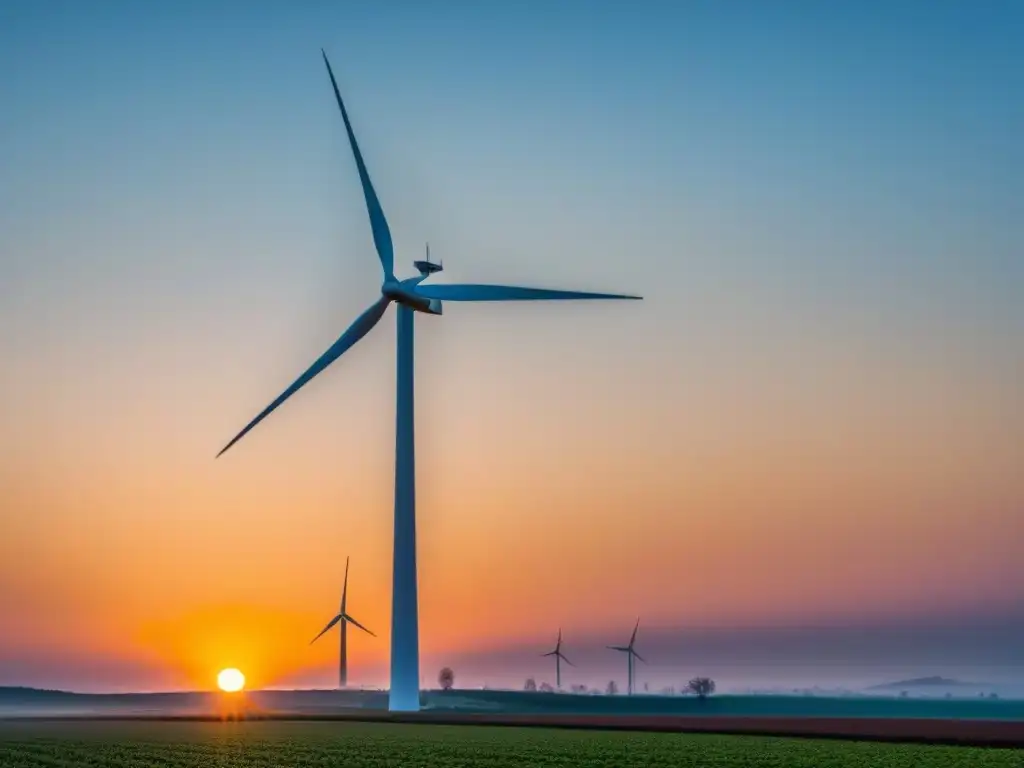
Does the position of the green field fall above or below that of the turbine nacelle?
below

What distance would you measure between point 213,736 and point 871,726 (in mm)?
43145

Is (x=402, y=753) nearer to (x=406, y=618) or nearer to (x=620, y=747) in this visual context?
(x=620, y=747)

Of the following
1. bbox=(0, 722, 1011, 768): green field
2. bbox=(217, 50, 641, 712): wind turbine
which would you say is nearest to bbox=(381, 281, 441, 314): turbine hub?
bbox=(217, 50, 641, 712): wind turbine

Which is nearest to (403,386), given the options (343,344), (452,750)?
(343,344)

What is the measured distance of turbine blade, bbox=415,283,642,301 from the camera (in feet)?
335

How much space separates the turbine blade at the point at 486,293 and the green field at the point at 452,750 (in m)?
33.4

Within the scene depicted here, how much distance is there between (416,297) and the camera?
353 ft

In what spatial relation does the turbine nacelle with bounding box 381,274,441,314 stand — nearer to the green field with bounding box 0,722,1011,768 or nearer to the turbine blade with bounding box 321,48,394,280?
the turbine blade with bounding box 321,48,394,280

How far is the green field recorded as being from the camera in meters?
59.5

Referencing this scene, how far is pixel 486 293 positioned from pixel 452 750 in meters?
47.9

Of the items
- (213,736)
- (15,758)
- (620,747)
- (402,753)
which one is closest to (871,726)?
(620,747)

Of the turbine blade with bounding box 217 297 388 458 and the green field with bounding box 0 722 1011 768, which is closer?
the green field with bounding box 0 722 1011 768

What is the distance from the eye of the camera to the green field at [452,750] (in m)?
59.5

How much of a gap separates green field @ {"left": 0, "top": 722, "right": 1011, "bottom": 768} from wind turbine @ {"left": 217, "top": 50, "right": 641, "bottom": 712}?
1119cm
